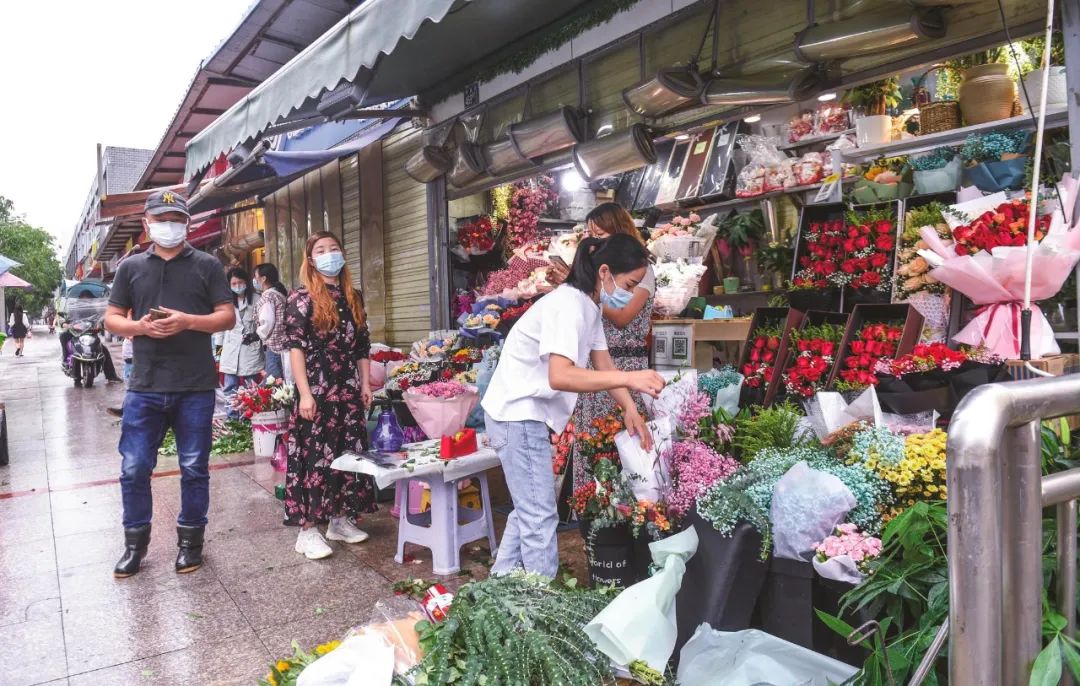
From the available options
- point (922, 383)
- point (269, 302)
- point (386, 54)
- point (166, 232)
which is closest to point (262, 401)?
point (269, 302)

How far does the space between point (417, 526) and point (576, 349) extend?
2.02 metres

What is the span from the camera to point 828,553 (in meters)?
2.37

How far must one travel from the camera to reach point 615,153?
5.48 metres

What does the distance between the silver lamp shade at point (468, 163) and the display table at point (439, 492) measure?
343cm

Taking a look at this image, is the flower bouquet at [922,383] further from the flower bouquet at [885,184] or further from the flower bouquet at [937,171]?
the flower bouquet at [885,184]

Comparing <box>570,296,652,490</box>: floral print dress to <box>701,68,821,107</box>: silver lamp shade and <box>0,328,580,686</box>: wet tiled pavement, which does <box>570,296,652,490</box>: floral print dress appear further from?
<box>701,68,821,107</box>: silver lamp shade

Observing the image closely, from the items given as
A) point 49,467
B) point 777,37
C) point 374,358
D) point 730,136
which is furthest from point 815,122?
point 49,467

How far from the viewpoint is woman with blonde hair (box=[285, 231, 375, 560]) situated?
4.48 m

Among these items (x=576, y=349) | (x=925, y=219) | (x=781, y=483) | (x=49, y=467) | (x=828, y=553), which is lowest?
(x=49, y=467)

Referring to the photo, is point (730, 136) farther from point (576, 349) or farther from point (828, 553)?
point (828, 553)

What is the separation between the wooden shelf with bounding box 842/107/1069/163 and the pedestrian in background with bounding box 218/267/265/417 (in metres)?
6.85

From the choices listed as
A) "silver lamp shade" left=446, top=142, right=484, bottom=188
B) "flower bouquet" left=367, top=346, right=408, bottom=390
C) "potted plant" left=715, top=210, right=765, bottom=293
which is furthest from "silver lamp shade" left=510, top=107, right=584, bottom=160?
"flower bouquet" left=367, top=346, right=408, bottom=390

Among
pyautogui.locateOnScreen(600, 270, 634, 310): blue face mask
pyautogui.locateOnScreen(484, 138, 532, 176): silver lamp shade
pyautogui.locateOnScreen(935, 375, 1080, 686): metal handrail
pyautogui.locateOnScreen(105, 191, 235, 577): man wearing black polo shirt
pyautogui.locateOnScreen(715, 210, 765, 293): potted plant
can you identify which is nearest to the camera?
pyautogui.locateOnScreen(935, 375, 1080, 686): metal handrail

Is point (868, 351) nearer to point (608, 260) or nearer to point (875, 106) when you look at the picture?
point (608, 260)
